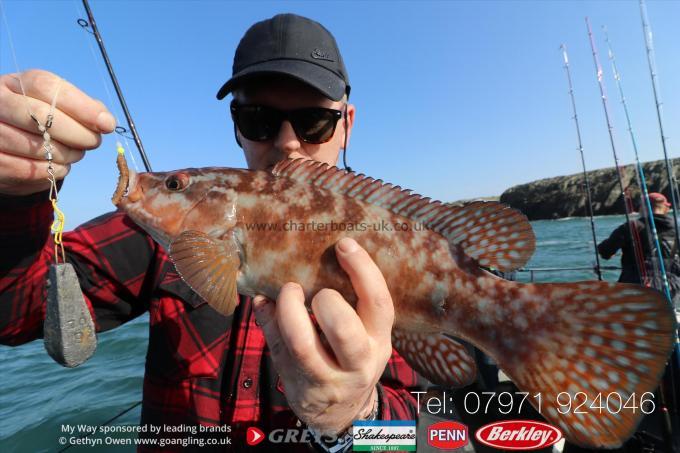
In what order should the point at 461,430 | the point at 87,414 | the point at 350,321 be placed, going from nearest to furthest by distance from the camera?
1. the point at 350,321
2. the point at 461,430
3. the point at 87,414

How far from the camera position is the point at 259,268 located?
6.57 ft

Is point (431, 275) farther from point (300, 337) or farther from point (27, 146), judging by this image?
point (27, 146)

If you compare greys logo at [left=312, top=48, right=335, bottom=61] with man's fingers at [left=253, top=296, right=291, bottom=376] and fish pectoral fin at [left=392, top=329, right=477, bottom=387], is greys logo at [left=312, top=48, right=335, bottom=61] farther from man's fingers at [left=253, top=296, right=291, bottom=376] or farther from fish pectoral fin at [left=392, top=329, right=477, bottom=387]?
fish pectoral fin at [left=392, top=329, right=477, bottom=387]

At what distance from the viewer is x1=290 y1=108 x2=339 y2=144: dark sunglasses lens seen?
3.06m

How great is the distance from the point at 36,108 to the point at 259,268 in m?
1.23

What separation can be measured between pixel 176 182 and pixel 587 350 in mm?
2532

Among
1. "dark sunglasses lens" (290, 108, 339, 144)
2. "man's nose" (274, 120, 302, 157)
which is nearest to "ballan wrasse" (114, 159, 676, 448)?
"man's nose" (274, 120, 302, 157)

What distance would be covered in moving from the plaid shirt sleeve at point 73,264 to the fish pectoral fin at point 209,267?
781mm

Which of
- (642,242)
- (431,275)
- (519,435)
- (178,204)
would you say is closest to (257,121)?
(178,204)

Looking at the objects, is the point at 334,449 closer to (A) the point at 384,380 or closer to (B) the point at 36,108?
(A) the point at 384,380

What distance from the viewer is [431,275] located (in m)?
1.95

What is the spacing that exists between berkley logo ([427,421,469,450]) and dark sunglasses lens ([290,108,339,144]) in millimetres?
2944

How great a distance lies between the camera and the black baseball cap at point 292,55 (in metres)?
2.96

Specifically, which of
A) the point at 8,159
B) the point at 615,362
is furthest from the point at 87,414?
the point at 615,362
